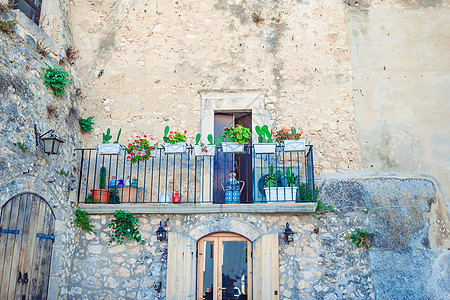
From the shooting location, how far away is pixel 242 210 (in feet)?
23.3

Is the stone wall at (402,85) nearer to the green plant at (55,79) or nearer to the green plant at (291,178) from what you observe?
the green plant at (291,178)

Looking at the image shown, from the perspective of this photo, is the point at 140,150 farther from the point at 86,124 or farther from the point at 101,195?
the point at 86,124

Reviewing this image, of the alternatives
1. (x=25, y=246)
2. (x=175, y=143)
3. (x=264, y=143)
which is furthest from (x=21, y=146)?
(x=264, y=143)

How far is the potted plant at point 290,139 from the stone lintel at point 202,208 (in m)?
0.90

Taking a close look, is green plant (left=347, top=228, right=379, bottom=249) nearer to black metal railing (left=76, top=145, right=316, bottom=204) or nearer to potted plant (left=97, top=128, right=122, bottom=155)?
black metal railing (left=76, top=145, right=316, bottom=204)

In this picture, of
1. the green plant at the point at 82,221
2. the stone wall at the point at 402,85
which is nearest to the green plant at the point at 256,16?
the stone wall at the point at 402,85

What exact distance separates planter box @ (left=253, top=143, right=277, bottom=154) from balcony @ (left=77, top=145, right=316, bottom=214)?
20 cm

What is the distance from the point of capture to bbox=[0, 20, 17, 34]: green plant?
5.98m

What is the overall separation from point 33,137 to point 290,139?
3982 mm

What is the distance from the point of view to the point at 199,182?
7.75 m

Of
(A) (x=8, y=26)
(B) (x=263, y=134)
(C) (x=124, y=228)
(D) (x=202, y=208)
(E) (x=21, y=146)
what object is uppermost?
(A) (x=8, y=26)

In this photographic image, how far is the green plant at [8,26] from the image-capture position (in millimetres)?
5980

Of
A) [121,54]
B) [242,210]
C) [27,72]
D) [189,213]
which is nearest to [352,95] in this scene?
[242,210]

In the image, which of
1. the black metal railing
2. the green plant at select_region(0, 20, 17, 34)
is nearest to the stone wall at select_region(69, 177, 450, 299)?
the black metal railing
